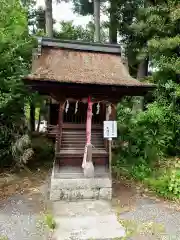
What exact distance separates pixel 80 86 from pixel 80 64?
956 millimetres

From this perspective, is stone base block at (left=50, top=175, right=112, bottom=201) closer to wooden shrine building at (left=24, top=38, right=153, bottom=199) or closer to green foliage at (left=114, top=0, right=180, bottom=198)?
wooden shrine building at (left=24, top=38, right=153, bottom=199)

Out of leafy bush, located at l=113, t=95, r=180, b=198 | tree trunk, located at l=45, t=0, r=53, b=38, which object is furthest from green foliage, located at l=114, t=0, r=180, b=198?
tree trunk, located at l=45, t=0, r=53, b=38

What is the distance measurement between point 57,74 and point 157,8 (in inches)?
267

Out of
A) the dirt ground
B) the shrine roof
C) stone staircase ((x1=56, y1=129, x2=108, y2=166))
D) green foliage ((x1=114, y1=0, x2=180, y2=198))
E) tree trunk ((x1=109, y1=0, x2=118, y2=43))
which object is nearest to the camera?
the dirt ground

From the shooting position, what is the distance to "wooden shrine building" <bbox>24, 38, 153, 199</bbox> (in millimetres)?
6938

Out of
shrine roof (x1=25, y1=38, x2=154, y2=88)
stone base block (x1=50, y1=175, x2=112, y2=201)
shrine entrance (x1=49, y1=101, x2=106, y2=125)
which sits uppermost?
shrine roof (x1=25, y1=38, x2=154, y2=88)

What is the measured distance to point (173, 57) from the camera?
1102 cm

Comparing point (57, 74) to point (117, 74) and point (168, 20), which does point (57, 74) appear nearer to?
point (117, 74)

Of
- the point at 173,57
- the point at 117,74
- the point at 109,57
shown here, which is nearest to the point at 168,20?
the point at 173,57

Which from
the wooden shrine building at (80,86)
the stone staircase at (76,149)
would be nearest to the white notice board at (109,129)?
the wooden shrine building at (80,86)

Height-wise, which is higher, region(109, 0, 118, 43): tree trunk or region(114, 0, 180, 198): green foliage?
region(109, 0, 118, 43): tree trunk

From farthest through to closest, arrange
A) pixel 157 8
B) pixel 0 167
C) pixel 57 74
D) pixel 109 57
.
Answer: pixel 157 8, pixel 0 167, pixel 109 57, pixel 57 74

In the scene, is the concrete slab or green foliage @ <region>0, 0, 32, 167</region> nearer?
the concrete slab

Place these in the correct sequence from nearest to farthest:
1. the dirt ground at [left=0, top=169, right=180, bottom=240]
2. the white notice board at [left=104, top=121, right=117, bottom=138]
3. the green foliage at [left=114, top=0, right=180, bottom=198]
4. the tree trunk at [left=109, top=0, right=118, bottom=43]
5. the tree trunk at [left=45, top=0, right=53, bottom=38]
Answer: the dirt ground at [left=0, top=169, right=180, bottom=240]
the white notice board at [left=104, top=121, right=117, bottom=138]
the green foliage at [left=114, top=0, right=180, bottom=198]
the tree trunk at [left=45, top=0, right=53, bottom=38]
the tree trunk at [left=109, top=0, right=118, bottom=43]
